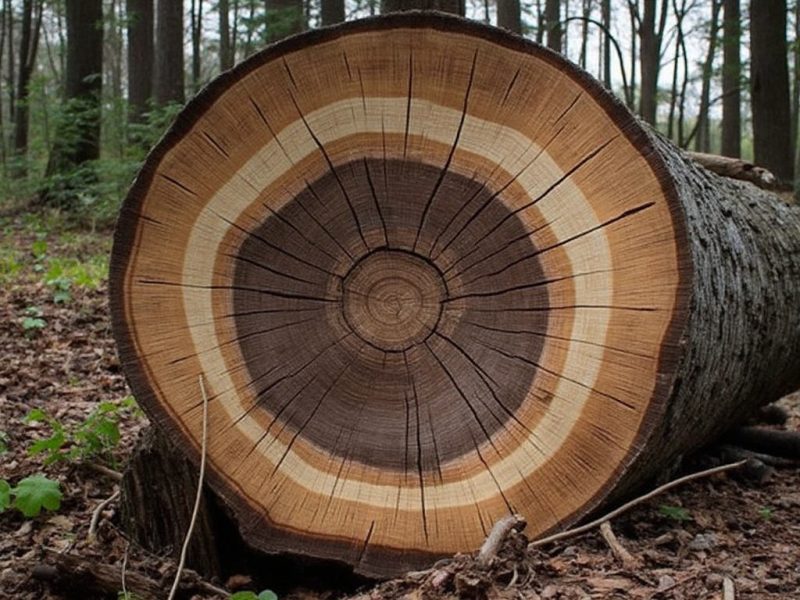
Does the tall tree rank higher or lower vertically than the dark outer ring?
higher

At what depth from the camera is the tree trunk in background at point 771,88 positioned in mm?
10203

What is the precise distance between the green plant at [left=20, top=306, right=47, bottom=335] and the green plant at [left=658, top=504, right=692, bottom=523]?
417 centimetres

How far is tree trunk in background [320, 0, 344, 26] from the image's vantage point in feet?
36.8

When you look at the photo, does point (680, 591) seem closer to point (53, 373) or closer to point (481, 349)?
point (481, 349)

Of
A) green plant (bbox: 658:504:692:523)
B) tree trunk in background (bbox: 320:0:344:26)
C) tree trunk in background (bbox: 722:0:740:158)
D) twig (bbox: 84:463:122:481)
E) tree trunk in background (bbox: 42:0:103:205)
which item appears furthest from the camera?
tree trunk in background (bbox: 722:0:740:158)

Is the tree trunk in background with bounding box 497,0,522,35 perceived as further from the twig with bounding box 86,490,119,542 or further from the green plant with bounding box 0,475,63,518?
the green plant with bounding box 0,475,63,518

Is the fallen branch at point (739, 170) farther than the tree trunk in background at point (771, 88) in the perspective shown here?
No

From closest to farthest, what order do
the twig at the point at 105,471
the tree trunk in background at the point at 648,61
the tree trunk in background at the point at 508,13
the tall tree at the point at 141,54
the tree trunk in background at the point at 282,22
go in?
the twig at the point at 105,471 → the tree trunk in background at the point at 282,22 → the tree trunk in background at the point at 508,13 → the tree trunk in background at the point at 648,61 → the tall tree at the point at 141,54

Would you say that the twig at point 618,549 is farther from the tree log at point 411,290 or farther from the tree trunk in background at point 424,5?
the tree trunk in background at point 424,5

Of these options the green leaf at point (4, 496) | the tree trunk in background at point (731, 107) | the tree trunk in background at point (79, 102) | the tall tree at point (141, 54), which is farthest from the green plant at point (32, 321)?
the tree trunk in background at point (731, 107)

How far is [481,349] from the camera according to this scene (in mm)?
2479

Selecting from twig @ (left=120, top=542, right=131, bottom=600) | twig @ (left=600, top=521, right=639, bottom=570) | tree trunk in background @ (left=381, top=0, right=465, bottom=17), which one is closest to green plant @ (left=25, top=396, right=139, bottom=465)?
twig @ (left=120, top=542, right=131, bottom=600)

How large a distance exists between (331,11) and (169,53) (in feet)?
8.93

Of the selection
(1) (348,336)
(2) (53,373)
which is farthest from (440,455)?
(2) (53,373)
